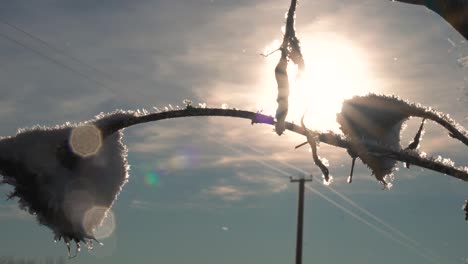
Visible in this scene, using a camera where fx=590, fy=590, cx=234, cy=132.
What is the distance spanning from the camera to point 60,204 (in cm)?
200

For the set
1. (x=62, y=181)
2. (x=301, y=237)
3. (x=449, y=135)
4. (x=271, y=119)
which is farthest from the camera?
(x=301, y=237)

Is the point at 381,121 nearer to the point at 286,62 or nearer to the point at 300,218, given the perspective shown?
the point at 286,62

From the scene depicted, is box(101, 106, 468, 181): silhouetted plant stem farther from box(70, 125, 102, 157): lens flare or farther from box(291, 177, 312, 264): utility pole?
box(291, 177, 312, 264): utility pole

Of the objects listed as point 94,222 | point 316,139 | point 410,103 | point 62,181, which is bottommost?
point 94,222

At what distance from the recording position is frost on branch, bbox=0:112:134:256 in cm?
199

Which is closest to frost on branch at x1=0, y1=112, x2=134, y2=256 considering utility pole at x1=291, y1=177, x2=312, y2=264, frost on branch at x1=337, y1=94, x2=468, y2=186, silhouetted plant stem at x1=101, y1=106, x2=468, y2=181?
silhouetted plant stem at x1=101, y1=106, x2=468, y2=181

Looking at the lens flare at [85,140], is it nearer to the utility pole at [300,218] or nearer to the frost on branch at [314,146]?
the frost on branch at [314,146]

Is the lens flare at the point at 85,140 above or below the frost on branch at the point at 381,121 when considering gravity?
below

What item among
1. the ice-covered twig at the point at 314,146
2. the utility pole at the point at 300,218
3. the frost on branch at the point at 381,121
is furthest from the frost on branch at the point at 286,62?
the utility pole at the point at 300,218

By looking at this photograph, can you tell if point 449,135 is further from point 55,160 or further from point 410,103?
point 55,160

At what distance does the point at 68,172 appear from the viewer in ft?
6.75

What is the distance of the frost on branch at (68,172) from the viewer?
1.99m

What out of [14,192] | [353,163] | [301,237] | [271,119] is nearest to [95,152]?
[14,192]

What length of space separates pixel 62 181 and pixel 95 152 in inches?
6.1
